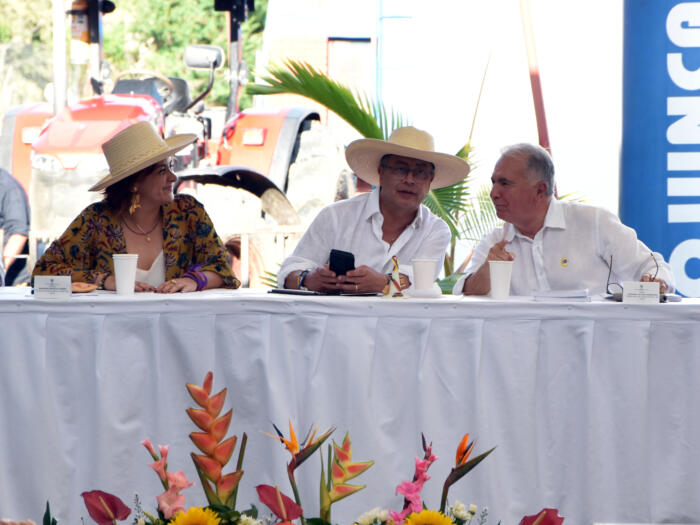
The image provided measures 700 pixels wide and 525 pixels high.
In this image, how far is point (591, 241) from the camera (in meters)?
3.32

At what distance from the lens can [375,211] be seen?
360 centimetres

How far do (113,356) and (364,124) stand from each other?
9.79 feet

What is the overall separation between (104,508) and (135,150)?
279 centimetres

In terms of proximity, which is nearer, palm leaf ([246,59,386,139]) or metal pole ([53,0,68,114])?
palm leaf ([246,59,386,139])

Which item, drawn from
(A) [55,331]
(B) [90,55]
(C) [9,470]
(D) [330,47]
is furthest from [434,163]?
(D) [330,47]

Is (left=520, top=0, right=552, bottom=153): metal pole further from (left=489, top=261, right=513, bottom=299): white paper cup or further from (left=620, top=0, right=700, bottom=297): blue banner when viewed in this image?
(left=489, top=261, right=513, bottom=299): white paper cup

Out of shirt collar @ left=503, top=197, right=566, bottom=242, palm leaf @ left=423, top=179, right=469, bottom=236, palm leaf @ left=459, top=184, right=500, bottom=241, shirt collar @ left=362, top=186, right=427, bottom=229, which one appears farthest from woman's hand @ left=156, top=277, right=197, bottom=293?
palm leaf @ left=459, top=184, right=500, bottom=241

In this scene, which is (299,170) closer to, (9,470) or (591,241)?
(591,241)

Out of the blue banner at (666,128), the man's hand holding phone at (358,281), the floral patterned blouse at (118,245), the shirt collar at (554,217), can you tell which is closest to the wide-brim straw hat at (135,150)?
the floral patterned blouse at (118,245)

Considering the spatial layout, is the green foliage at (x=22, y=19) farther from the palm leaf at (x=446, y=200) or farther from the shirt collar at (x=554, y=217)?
the shirt collar at (x=554, y=217)

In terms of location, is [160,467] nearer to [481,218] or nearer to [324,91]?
[324,91]

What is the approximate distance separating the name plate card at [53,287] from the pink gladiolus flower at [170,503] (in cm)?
200

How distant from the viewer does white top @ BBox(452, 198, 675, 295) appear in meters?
3.28

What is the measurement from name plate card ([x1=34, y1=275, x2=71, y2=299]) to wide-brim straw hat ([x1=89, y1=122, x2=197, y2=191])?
2.32ft
